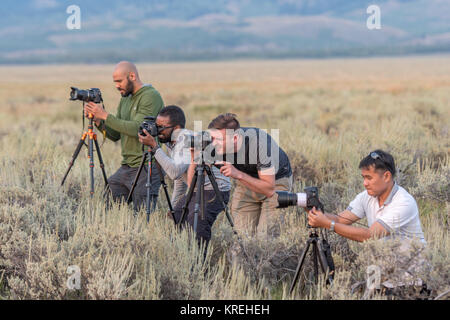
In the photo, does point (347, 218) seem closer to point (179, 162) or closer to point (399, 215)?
point (399, 215)

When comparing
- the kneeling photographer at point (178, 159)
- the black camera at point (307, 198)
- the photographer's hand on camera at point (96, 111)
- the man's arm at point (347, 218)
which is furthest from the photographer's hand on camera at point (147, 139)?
the man's arm at point (347, 218)

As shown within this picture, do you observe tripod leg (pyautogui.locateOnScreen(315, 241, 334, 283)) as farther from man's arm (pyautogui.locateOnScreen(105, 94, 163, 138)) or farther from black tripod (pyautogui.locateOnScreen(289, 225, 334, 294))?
man's arm (pyautogui.locateOnScreen(105, 94, 163, 138))

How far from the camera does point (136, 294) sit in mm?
4582

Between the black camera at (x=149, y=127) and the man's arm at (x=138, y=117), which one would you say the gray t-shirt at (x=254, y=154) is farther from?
the man's arm at (x=138, y=117)

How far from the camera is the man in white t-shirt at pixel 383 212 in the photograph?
4809mm

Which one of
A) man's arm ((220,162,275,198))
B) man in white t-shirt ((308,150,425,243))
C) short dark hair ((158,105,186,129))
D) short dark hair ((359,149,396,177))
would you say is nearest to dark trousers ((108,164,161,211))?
short dark hair ((158,105,186,129))

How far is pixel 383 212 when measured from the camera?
4902mm

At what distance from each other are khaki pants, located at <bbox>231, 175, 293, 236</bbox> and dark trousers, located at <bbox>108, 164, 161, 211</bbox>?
1.16 metres

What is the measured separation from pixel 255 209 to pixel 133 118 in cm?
184

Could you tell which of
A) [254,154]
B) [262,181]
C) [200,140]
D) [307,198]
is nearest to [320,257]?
[307,198]

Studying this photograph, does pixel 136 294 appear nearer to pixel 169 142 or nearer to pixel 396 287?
pixel 396 287
